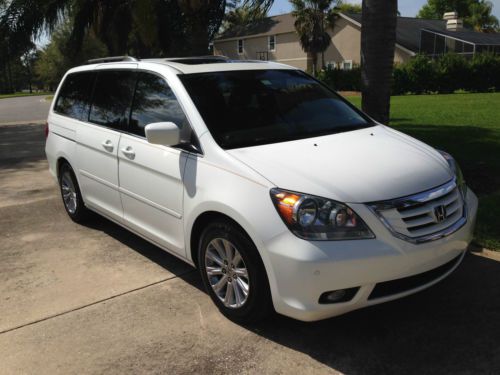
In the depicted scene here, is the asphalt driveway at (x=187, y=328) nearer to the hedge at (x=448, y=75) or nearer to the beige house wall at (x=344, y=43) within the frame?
the hedge at (x=448, y=75)

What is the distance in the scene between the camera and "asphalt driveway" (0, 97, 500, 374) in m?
3.17

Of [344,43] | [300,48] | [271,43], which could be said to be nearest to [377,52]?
[344,43]

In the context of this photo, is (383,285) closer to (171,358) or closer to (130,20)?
(171,358)

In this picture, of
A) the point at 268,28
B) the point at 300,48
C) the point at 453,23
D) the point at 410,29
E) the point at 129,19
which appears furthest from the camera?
the point at 268,28

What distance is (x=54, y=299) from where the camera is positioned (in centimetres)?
409

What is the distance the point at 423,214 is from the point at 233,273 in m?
1.29

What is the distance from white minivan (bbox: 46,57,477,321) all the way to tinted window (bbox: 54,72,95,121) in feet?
1.17

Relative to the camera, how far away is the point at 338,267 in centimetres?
297

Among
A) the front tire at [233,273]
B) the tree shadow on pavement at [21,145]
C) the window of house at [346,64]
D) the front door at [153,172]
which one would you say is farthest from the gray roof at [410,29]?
the front tire at [233,273]

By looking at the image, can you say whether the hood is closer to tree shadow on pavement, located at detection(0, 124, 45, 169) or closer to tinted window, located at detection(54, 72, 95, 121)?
tinted window, located at detection(54, 72, 95, 121)

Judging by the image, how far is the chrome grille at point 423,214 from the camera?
10.2 ft

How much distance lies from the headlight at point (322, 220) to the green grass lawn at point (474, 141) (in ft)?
7.50

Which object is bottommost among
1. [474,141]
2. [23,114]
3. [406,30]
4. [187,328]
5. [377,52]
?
[23,114]

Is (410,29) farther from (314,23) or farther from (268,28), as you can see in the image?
(268,28)
